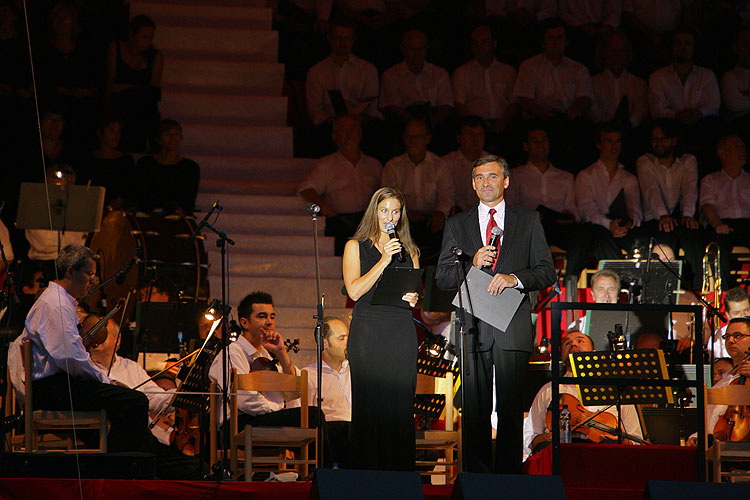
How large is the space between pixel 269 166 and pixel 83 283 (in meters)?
4.25

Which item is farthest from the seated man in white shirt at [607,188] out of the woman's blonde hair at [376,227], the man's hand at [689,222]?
the woman's blonde hair at [376,227]

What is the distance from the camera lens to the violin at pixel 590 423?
6164 mm

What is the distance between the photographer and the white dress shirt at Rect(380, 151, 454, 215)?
9148mm

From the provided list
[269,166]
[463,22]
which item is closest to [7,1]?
[269,166]

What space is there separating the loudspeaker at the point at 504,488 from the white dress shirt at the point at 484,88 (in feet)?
22.2

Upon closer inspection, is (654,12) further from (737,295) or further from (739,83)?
(737,295)

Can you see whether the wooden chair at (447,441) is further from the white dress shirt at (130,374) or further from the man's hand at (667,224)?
the man's hand at (667,224)

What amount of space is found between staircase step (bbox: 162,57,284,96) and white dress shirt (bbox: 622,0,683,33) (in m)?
3.72

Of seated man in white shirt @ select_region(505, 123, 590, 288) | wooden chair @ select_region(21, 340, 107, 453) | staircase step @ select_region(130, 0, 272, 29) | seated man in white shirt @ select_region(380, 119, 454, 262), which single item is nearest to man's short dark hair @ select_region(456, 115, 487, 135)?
seated man in white shirt @ select_region(380, 119, 454, 262)

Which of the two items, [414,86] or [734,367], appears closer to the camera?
[734,367]

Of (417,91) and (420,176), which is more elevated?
(417,91)

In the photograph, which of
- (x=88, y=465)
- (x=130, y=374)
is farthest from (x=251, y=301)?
(x=88, y=465)

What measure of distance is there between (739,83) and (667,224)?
2207mm

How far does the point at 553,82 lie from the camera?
33.0 ft
